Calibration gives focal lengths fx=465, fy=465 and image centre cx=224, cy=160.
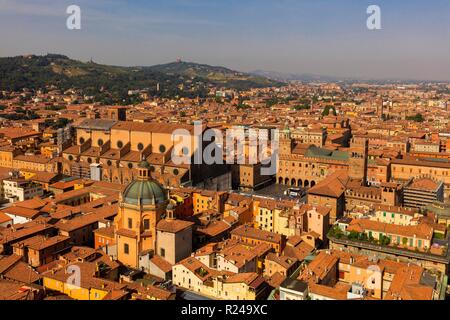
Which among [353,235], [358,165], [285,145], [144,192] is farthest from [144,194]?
[285,145]

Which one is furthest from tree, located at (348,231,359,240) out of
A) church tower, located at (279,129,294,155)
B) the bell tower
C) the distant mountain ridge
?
the distant mountain ridge

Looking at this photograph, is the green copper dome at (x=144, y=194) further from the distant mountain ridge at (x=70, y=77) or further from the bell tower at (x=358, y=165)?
the distant mountain ridge at (x=70, y=77)

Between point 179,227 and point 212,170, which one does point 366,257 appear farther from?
point 212,170

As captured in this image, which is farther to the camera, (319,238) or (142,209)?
(319,238)

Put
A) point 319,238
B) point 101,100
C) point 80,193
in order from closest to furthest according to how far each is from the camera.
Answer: point 319,238
point 80,193
point 101,100

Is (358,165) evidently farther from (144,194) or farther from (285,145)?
(144,194)

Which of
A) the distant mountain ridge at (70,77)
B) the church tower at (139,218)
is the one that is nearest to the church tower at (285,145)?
the church tower at (139,218)

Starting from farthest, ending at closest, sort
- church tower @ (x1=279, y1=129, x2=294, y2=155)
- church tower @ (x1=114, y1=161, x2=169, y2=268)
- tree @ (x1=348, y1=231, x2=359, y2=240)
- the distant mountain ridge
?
1. the distant mountain ridge
2. church tower @ (x1=279, y1=129, x2=294, y2=155)
3. tree @ (x1=348, y1=231, x2=359, y2=240)
4. church tower @ (x1=114, y1=161, x2=169, y2=268)

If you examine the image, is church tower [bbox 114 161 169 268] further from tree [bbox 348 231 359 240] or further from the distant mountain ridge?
the distant mountain ridge

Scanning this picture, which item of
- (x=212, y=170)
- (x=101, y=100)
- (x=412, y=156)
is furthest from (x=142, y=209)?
(x=101, y=100)
